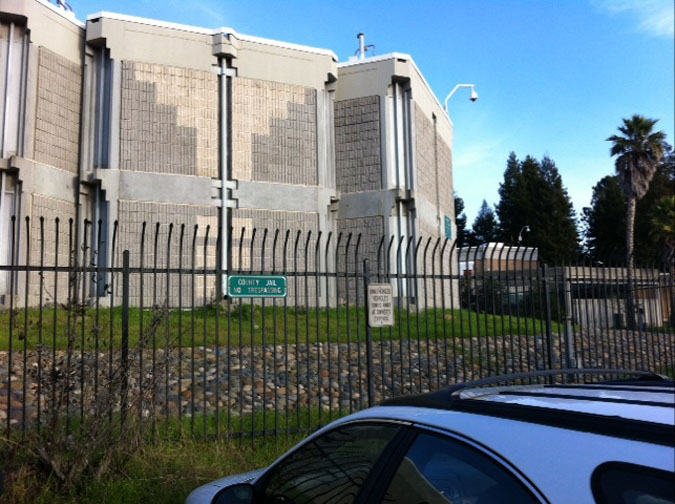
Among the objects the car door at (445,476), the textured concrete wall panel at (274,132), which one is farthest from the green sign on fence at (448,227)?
the car door at (445,476)

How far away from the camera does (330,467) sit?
2.50 meters

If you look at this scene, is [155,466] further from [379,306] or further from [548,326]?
[548,326]

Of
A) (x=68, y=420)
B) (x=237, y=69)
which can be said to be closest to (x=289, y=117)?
(x=237, y=69)

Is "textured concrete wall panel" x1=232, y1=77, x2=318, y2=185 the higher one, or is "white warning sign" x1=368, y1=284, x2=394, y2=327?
"textured concrete wall panel" x1=232, y1=77, x2=318, y2=185

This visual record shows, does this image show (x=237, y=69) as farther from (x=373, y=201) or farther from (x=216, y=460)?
(x=216, y=460)

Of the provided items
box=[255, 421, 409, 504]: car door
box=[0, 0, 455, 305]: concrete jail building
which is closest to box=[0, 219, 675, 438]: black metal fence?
box=[0, 0, 455, 305]: concrete jail building

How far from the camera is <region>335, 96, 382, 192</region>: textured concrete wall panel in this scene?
66.5 ft

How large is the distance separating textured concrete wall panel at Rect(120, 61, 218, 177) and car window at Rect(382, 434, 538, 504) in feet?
55.4

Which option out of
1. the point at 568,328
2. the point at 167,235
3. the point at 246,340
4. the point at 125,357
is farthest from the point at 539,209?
the point at 125,357

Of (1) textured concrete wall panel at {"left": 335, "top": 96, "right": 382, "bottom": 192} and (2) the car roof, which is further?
(1) textured concrete wall panel at {"left": 335, "top": 96, "right": 382, "bottom": 192}

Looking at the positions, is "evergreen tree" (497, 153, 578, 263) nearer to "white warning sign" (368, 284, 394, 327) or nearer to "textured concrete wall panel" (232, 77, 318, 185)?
"textured concrete wall panel" (232, 77, 318, 185)

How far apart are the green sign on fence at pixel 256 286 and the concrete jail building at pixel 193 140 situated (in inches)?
332

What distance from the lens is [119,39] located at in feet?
57.4

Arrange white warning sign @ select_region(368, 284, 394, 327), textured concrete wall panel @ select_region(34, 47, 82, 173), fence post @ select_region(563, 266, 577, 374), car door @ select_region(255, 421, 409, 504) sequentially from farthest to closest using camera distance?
textured concrete wall panel @ select_region(34, 47, 82, 173), fence post @ select_region(563, 266, 577, 374), white warning sign @ select_region(368, 284, 394, 327), car door @ select_region(255, 421, 409, 504)
